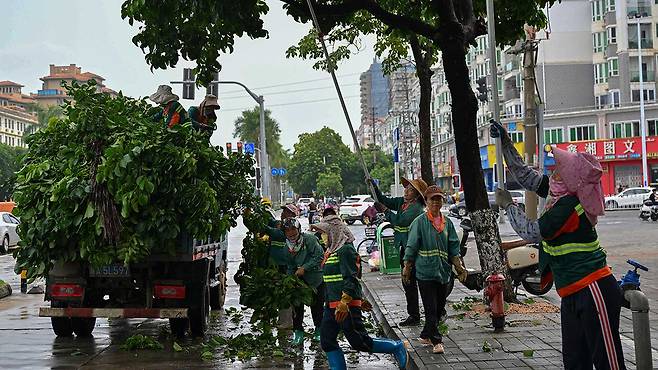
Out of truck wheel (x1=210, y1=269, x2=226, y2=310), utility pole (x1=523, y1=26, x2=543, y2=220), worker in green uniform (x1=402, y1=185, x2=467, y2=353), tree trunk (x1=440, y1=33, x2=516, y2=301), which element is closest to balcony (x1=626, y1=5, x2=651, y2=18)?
utility pole (x1=523, y1=26, x2=543, y2=220)

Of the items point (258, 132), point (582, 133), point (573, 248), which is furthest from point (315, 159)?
point (573, 248)

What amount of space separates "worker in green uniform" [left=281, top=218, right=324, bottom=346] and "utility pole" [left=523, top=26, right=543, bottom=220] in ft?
15.5

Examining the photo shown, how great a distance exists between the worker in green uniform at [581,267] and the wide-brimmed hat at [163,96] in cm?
654

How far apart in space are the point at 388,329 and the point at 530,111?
16.0ft

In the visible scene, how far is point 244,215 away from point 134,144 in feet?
6.71

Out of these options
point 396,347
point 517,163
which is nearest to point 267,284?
point 396,347

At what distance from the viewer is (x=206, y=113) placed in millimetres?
10906

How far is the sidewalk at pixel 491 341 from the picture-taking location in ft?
25.0

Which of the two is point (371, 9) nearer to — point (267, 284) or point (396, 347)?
point (267, 284)

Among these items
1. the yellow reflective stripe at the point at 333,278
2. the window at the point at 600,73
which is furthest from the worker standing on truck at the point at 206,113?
the window at the point at 600,73

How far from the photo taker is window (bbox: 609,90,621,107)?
195 feet

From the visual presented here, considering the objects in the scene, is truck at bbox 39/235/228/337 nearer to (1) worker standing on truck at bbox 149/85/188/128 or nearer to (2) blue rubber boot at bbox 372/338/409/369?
(1) worker standing on truck at bbox 149/85/188/128

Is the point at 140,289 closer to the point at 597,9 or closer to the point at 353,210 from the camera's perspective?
the point at 353,210

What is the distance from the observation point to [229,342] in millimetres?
9539
